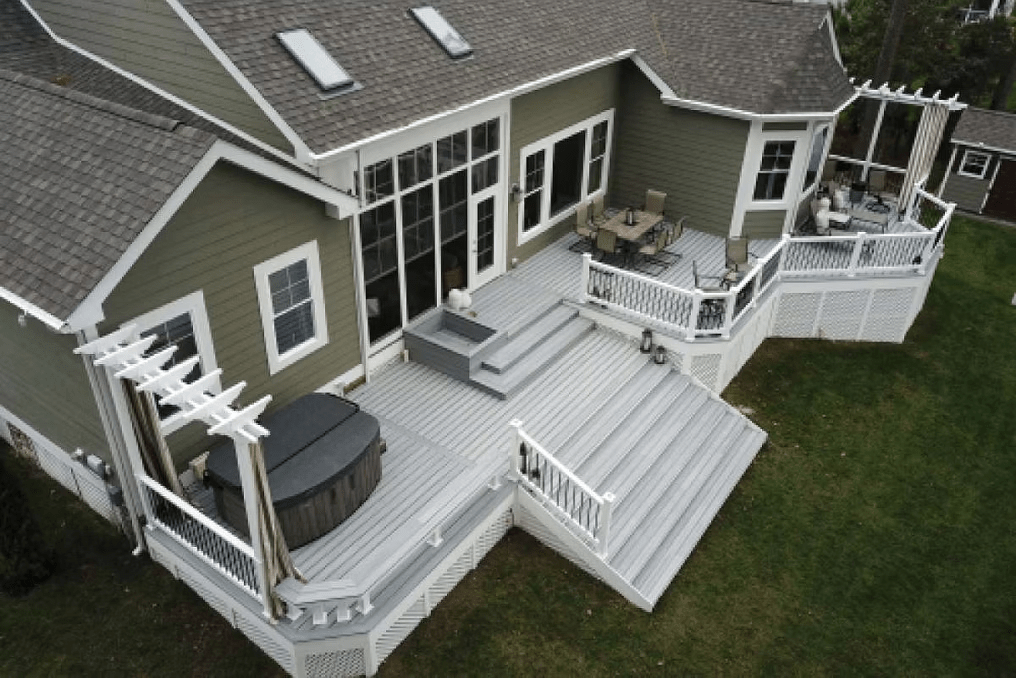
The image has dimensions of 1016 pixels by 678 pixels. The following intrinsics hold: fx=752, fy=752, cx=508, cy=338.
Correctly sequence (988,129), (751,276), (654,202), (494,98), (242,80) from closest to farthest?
(242,80)
(494,98)
(751,276)
(654,202)
(988,129)

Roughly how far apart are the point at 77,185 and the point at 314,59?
3822 mm

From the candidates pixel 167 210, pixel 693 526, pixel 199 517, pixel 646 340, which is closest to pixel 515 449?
pixel 693 526

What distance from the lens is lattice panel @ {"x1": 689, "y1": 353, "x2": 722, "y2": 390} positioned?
45.5 feet

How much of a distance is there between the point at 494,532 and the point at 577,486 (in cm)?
153

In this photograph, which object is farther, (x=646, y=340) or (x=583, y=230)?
(x=583, y=230)

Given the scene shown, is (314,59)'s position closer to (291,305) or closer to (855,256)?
(291,305)

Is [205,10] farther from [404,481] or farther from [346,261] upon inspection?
[404,481]

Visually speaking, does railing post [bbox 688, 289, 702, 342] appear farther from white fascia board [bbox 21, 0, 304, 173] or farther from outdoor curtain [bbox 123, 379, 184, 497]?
outdoor curtain [bbox 123, 379, 184, 497]

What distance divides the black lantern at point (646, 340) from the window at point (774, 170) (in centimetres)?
530

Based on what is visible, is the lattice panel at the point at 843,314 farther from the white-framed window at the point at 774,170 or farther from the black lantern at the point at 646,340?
the black lantern at the point at 646,340

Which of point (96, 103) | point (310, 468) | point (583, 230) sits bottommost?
point (310, 468)

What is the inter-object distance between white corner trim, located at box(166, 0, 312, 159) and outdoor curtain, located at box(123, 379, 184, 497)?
12.0ft

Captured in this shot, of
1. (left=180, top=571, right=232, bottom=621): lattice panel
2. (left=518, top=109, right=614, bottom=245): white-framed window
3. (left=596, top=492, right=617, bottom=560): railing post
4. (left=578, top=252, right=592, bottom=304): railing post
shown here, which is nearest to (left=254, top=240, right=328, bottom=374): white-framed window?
(left=180, top=571, right=232, bottom=621): lattice panel

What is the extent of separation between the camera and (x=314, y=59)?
35.8 feet
